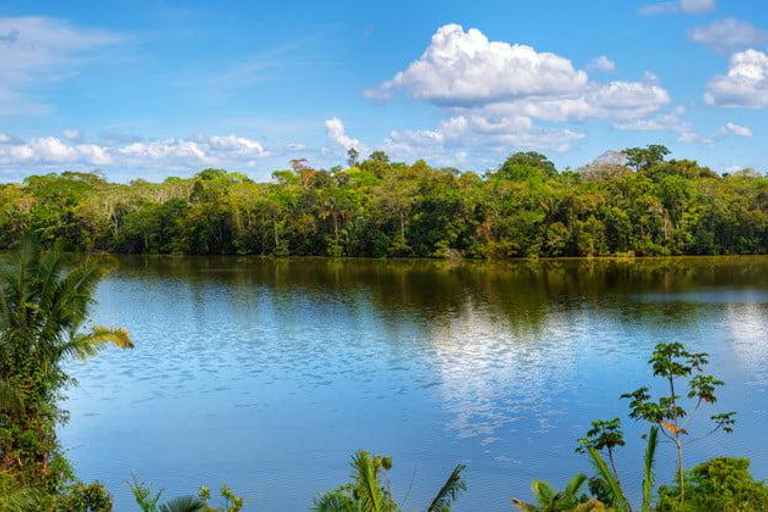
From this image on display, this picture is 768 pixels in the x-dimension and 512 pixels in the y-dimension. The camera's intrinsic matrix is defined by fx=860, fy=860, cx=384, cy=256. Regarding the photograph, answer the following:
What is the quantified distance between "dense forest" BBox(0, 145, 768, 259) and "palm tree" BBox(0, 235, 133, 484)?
6963cm

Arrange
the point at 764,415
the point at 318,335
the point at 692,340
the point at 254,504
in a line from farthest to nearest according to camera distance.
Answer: the point at 318,335 < the point at 692,340 < the point at 764,415 < the point at 254,504

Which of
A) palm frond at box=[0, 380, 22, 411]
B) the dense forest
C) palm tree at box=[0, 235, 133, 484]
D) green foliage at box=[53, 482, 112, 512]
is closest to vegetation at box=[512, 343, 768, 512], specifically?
green foliage at box=[53, 482, 112, 512]

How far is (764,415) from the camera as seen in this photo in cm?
2558

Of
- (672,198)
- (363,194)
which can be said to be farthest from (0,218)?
(672,198)

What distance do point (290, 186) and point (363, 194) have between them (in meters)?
16.2

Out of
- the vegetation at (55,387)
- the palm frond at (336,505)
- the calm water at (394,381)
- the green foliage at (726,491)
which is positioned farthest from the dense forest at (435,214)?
the palm frond at (336,505)

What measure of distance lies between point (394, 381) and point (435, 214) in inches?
2312

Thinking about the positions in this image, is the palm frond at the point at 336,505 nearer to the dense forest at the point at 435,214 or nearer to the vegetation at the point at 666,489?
the vegetation at the point at 666,489

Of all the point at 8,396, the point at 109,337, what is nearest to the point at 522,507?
the point at 109,337

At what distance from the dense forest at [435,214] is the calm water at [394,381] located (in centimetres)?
2696

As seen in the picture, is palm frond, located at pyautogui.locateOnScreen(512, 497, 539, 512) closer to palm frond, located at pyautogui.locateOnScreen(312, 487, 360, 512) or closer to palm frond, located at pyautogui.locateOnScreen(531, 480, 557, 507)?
palm frond, located at pyautogui.locateOnScreen(531, 480, 557, 507)

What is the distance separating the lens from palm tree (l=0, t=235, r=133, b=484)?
57.4 ft

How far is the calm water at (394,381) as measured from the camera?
22.2 meters

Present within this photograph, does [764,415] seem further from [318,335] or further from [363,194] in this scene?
[363,194]
